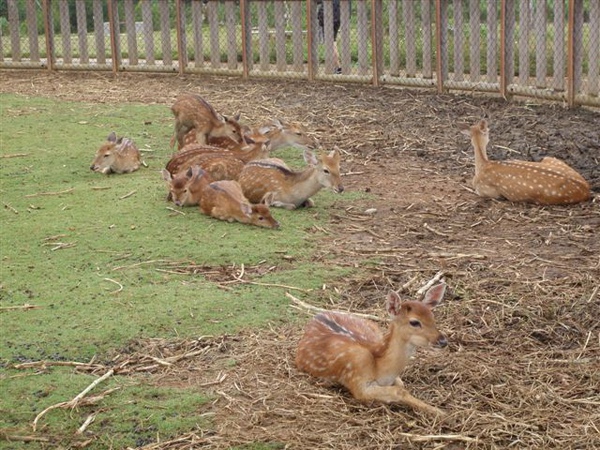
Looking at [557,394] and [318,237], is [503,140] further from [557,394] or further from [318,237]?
[557,394]

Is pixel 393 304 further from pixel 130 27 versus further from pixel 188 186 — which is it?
pixel 130 27

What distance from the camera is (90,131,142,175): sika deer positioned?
416 inches

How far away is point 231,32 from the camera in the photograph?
1599 centimetres

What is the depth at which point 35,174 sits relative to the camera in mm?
10531

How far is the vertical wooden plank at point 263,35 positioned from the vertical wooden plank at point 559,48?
448 cm

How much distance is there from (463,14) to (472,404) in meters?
9.39

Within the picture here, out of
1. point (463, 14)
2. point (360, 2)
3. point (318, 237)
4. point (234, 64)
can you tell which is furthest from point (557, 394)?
point (234, 64)

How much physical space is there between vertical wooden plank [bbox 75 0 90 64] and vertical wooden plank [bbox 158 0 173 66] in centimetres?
118

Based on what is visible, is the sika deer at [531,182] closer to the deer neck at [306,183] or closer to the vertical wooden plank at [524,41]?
the deer neck at [306,183]

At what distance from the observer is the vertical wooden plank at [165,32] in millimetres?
16297

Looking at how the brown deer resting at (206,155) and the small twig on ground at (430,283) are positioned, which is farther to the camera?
the brown deer resting at (206,155)

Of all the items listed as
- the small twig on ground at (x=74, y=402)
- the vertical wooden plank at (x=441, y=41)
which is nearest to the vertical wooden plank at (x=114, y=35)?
the vertical wooden plank at (x=441, y=41)

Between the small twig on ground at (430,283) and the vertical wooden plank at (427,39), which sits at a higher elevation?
the vertical wooden plank at (427,39)

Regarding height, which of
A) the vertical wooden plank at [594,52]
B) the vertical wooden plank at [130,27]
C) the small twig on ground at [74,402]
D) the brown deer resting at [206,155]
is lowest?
the small twig on ground at [74,402]
